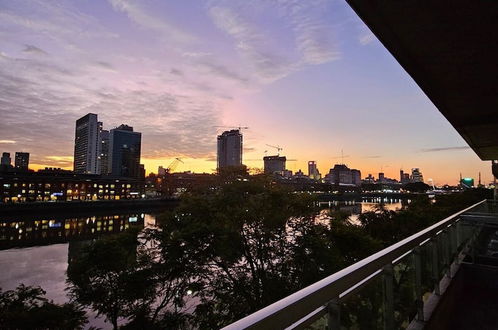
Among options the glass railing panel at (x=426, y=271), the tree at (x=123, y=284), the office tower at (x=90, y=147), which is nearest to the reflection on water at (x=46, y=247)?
the tree at (x=123, y=284)

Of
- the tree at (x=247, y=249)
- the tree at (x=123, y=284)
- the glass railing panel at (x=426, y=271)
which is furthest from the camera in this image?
the tree at (x=123, y=284)

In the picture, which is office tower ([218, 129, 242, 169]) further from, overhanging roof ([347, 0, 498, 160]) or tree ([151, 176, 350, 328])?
overhanging roof ([347, 0, 498, 160])

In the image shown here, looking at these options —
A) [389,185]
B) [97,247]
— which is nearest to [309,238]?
[97,247]

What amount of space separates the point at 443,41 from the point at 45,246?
38.7 metres

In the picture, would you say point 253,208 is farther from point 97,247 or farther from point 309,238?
point 97,247

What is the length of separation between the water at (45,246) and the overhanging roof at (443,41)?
13.6 m

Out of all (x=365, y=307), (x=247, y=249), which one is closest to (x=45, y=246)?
(x=247, y=249)

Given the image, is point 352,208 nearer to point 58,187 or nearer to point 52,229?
point 52,229

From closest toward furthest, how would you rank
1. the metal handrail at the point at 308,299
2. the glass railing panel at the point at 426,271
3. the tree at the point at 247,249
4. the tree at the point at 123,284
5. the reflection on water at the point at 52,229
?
the metal handrail at the point at 308,299 → the glass railing panel at the point at 426,271 → the tree at the point at 247,249 → the tree at the point at 123,284 → the reflection on water at the point at 52,229

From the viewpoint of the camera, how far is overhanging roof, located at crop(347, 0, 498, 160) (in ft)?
11.8

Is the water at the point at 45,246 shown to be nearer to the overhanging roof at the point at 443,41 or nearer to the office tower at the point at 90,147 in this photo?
Answer: the overhanging roof at the point at 443,41

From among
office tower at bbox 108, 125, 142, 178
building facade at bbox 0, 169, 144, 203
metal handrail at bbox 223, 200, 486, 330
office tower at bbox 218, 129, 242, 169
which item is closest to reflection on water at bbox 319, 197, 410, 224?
metal handrail at bbox 223, 200, 486, 330

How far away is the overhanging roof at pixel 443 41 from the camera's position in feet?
11.8

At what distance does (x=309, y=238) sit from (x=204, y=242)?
13.3 ft
